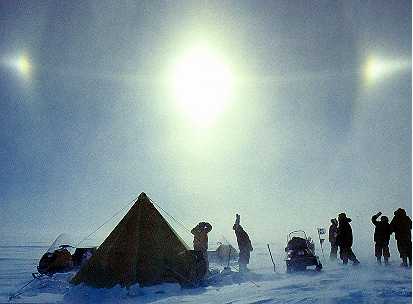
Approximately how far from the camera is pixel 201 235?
49.3 feet

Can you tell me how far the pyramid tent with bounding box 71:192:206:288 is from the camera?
39.0 feet

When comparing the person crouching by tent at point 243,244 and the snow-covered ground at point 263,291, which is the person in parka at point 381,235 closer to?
the snow-covered ground at point 263,291

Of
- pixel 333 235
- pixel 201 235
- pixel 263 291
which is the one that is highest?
pixel 201 235

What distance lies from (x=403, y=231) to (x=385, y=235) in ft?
2.65

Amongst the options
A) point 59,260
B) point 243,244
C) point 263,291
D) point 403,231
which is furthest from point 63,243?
point 403,231

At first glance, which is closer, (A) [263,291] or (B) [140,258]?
(A) [263,291]

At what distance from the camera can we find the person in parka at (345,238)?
14891mm

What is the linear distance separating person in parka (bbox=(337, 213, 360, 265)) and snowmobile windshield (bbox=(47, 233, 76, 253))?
499 inches

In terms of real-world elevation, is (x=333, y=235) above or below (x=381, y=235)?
above

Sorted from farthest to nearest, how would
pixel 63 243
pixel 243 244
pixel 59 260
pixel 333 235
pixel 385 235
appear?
pixel 333 235 → pixel 63 243 → pixel 243 244 → pixel 59 260 → pixel 385 235

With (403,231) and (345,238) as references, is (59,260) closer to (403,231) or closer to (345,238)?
(345,238)

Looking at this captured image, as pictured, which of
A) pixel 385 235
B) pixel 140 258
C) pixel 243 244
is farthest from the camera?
pixel 243 244

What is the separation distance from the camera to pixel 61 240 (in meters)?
17.5

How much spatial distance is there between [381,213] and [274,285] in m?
6.08
